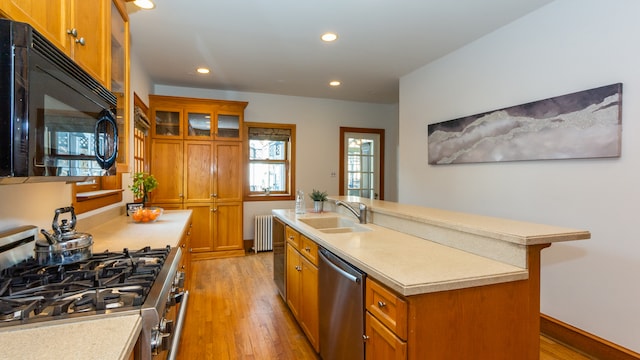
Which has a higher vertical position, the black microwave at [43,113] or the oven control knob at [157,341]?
the black microwave at [43,113]

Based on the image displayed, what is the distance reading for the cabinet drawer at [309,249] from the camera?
7.07 feet

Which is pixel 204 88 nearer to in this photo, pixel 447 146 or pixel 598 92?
pixel 447 146

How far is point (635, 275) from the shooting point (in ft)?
6.80

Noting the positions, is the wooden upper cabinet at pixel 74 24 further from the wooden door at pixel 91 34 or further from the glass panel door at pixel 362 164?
the glass panel door at pixel 362 164

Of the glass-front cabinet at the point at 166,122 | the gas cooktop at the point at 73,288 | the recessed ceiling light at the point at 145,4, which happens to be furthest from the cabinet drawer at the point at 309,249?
the glass-front cabinet at the point at 166,122

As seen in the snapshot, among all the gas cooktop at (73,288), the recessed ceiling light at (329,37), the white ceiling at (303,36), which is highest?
the white ceiling at (303,36)

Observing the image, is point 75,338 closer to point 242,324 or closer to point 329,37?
point 242,324

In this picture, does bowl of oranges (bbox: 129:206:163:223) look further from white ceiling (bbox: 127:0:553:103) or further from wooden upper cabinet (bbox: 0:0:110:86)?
white ceiling (bbox: 127:0:553:103)

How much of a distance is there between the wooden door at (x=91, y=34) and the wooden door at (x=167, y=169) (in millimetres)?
3029

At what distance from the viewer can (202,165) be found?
464 cm

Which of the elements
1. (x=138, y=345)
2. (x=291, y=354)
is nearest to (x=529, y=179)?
(x=291, y=354)

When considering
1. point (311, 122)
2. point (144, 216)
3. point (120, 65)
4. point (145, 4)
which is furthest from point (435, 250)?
point (311, 122)

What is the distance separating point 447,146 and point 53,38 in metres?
3.42

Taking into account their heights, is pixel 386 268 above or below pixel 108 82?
below
